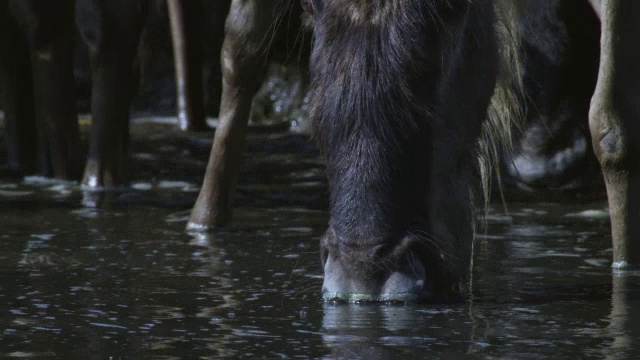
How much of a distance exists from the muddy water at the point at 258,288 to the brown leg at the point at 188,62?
114 inches

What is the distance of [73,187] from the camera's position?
307 inches

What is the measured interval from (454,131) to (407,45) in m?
0.35

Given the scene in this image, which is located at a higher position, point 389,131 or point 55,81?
point 55,81

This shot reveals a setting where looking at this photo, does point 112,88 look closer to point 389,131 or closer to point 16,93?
point 16,93

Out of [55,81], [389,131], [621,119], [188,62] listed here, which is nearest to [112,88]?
[55,81]

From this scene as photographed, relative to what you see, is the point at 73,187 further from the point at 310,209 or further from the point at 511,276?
the point at 511,276

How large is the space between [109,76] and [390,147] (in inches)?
147

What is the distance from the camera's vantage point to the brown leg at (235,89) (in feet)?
21.4

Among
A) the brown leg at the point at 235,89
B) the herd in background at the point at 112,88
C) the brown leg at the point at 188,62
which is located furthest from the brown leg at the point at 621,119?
the brown leg at the point at 188,62

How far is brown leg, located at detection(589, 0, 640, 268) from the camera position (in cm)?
511

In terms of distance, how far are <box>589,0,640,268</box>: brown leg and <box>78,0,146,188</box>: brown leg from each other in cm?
313

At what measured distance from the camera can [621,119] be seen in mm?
5188

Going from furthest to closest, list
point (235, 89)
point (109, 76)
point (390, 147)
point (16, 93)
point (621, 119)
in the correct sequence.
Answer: point (16, 93) < point (109, 76) < point (235, 89) < point (621, 119) < point (390, 147)

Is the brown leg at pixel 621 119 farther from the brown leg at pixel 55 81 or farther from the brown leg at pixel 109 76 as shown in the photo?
the brown leg at pixel 55 81
